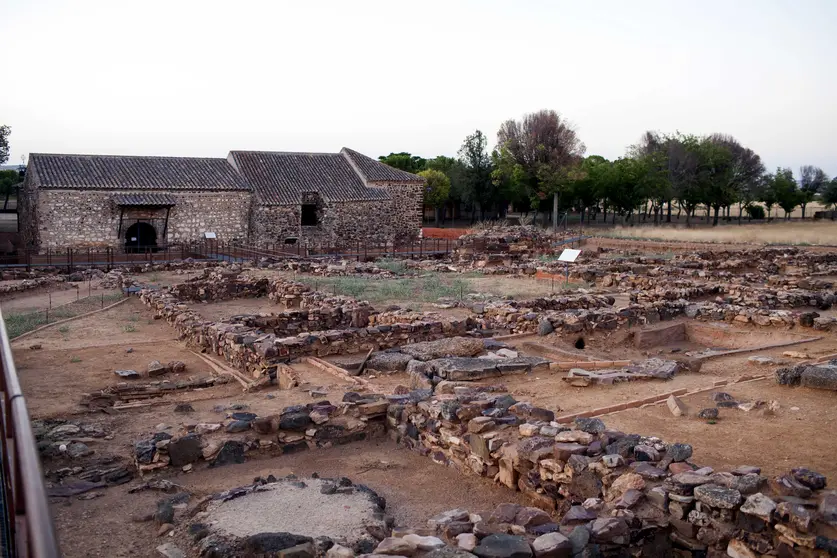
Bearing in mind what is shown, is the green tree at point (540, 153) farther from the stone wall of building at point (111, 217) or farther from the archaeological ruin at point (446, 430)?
the archaeological ruin at point (446, 430)

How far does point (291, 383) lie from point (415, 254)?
22.6m

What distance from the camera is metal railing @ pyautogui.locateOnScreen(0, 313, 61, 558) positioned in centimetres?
149

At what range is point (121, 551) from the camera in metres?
4.66

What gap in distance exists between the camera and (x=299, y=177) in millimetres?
36719

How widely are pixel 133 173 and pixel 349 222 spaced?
11.0 m

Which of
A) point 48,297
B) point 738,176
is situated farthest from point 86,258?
point 738,176

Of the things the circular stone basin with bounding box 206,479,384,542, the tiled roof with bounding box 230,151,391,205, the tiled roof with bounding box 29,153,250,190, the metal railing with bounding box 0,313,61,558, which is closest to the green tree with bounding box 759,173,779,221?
the tiled roof with bounding box 230,151,391,205

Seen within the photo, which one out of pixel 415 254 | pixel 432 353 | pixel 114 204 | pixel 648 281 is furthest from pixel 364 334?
pixel 114 204

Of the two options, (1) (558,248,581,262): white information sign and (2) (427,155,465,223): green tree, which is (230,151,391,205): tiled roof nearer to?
(2) (427,155,465,223): green tree

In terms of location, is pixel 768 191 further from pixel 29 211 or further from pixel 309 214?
pixel 29 211

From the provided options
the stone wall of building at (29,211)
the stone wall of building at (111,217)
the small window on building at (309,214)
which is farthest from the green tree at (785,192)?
the stone wall of building at (29,211)

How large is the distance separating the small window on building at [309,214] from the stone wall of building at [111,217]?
3518mm

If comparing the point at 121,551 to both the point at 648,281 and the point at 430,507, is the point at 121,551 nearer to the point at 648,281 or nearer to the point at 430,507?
the point at 430,507

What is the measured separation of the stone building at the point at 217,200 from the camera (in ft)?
99.0
